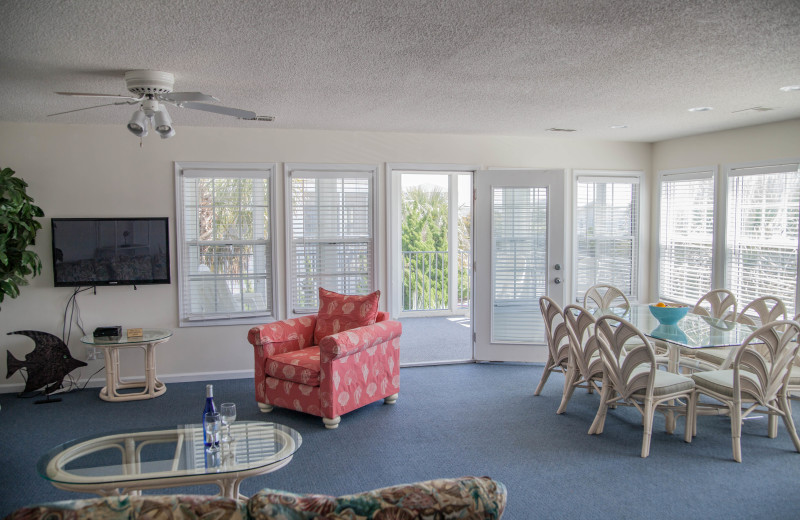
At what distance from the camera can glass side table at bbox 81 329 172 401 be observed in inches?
189

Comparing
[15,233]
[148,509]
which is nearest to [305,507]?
[148,509]

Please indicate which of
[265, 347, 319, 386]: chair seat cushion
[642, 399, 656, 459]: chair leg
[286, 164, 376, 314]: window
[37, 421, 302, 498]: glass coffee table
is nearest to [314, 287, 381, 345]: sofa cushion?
[265, 347, 319, 386]: chair seat cushion

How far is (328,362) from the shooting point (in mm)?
4156

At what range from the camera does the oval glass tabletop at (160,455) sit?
8.53 feet

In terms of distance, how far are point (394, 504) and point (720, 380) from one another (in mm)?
3124

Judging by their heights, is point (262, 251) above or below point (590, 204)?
below

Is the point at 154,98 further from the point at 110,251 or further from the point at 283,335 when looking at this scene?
the point at 110,251

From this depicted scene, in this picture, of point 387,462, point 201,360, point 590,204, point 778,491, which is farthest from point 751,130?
point 201,360

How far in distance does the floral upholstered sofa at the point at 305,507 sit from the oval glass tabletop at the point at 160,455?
114 cm

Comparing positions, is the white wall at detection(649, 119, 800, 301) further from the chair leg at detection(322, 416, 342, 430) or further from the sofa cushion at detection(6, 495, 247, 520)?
the sofa cushion at detection(6, 495, 247, 520)

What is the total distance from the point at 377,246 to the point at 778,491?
12.2 ft

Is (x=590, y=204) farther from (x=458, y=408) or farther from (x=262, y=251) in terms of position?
(x=262, y=251)

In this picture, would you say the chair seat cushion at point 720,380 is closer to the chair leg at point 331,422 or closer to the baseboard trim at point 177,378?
the chair leg at point 331,422

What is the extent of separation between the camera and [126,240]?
206 inches
